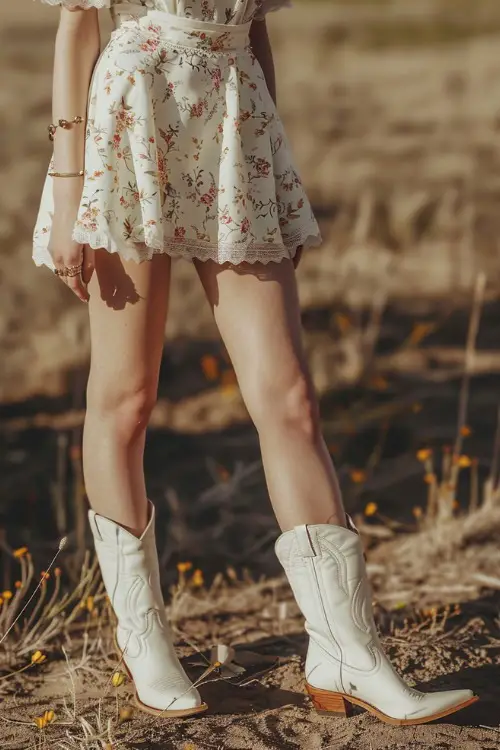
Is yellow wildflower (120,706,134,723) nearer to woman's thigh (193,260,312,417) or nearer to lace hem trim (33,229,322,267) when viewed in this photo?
woman's thigh (193,260,312,417)

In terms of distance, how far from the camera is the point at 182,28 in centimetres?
207

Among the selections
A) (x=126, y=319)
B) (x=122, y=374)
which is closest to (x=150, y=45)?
(x=126, y=319)

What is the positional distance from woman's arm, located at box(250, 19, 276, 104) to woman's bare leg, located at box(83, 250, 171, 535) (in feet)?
1.46

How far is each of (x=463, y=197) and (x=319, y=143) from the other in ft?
5.21

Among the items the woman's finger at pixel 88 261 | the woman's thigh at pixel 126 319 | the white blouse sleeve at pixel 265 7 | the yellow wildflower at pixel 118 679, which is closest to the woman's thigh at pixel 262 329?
the woman's thigh at pixel 126 319

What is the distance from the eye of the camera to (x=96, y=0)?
201 cm

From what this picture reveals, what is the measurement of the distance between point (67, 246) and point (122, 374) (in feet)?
0.89

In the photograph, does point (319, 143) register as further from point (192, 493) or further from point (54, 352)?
point (192, 493)

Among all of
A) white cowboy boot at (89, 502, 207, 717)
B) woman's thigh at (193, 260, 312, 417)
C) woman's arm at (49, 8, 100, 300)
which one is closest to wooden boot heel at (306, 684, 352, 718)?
white cowboy boot at (89, 502, 207, 717)

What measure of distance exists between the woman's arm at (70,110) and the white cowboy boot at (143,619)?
571 mm

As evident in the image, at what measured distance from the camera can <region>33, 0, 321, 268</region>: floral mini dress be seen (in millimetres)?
2027

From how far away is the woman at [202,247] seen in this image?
2.04 meters

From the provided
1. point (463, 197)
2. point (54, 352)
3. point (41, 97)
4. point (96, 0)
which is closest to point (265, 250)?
point (96, 0)

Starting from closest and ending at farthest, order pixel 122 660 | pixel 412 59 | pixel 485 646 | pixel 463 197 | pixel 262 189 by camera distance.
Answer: pixel 262 189 → pixel 122 660 → pixel 485 646 → pixel 463 197 → pixel 412 59
